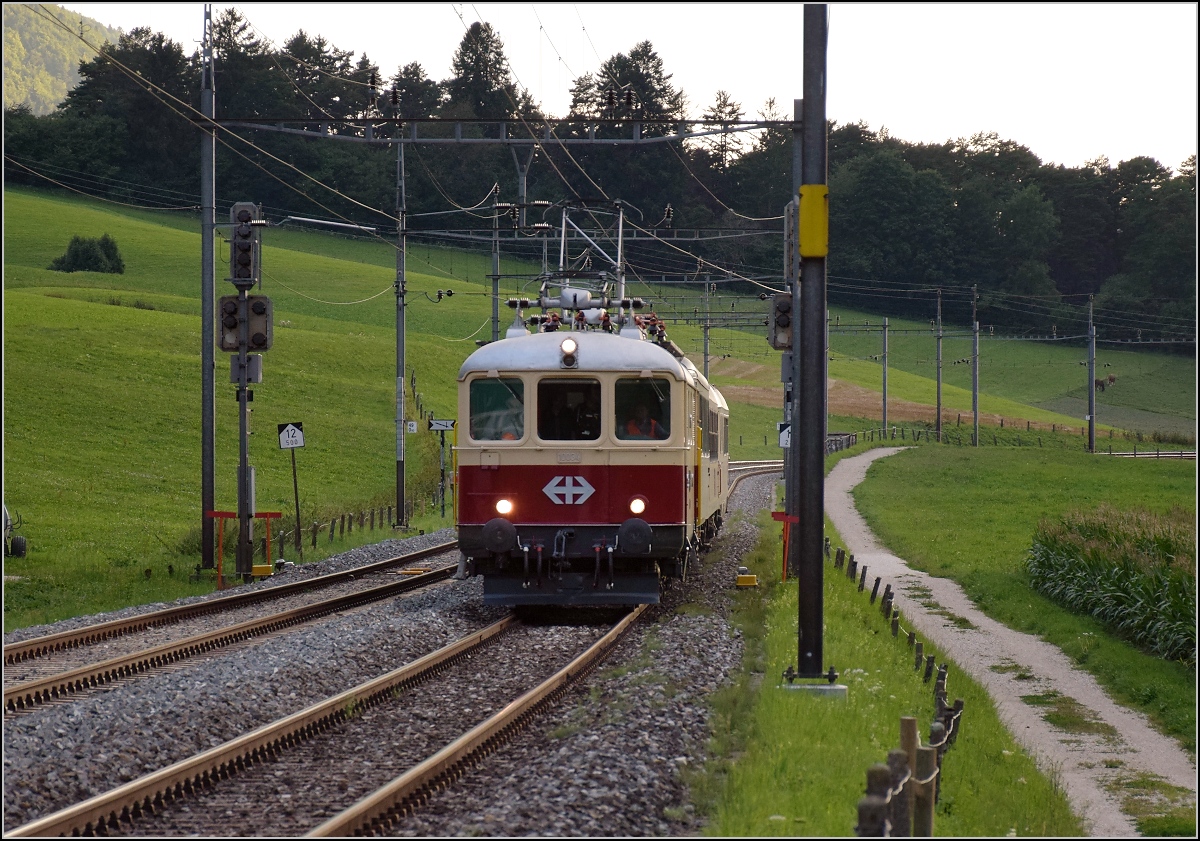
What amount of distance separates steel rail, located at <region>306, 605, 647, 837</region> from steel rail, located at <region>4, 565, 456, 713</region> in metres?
3.75

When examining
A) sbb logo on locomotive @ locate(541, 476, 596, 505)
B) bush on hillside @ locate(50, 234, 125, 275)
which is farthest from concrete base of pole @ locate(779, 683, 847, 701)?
bush on hillside @ locate(50, 234, 125, 275)

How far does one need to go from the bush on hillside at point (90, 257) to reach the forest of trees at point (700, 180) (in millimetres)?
9346

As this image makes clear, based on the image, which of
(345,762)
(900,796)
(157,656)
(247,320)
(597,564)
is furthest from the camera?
(247,320)

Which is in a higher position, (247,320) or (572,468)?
(247,320)

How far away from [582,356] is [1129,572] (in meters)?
8.84

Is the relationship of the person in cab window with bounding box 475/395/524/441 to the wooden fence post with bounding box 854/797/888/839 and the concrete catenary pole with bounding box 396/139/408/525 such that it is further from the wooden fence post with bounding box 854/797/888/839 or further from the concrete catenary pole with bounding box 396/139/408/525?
the concrete catenary pole with bounding box 396/139/408/525

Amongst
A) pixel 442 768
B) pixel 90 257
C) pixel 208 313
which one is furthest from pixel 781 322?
pixel 90 257

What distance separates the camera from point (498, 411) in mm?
14852

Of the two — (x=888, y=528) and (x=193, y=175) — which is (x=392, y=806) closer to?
(x=888, y=528)

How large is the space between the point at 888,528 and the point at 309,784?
2520cm

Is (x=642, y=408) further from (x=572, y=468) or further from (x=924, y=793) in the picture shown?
(x=924, y=793)

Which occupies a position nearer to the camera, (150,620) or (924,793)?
(924,793)

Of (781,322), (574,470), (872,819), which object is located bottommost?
(872,819)

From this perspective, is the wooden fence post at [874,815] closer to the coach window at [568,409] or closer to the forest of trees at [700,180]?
the coach window at [568,409]
